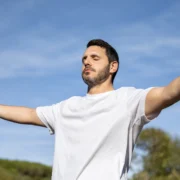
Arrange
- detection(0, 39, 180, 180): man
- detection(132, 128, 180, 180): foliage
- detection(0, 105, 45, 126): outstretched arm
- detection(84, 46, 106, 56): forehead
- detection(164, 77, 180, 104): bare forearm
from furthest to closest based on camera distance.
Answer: detection(132, 128, 180, 180): foliage → detection(0, 105, 45, 126): outstretched arm → detection(84, 46, 106, 56): forehead → detection(0, 39, 180, 180): man → detection(164, 77, 180, 104): bare forearm

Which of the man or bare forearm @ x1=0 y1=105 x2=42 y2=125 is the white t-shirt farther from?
bare forearm @ x1=0 y1=105 x2=42 y2=125

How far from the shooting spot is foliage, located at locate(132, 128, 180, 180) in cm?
3097

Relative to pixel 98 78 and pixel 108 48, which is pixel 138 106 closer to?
pixel 98 78

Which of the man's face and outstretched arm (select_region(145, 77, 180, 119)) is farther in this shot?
the man's face

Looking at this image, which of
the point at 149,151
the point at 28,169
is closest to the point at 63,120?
the point at 28,169

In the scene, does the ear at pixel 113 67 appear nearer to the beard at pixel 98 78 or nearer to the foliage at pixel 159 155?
the beard at pixel 98 78

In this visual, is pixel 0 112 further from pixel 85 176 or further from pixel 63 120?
pixel 85 176

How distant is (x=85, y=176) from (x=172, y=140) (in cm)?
2955

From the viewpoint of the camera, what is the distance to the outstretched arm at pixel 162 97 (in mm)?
2863

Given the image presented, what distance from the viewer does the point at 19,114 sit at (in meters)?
3.83

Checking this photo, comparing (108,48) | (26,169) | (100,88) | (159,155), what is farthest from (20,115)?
(159,155)

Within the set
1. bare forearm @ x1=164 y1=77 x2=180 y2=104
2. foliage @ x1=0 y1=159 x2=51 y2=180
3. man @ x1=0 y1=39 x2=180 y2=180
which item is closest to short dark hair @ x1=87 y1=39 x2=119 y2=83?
man @ x1=0 y1=39 x2=180 y2=180

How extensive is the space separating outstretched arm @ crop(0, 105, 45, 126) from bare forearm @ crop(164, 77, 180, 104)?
1217mm

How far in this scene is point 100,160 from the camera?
315 centimetres
